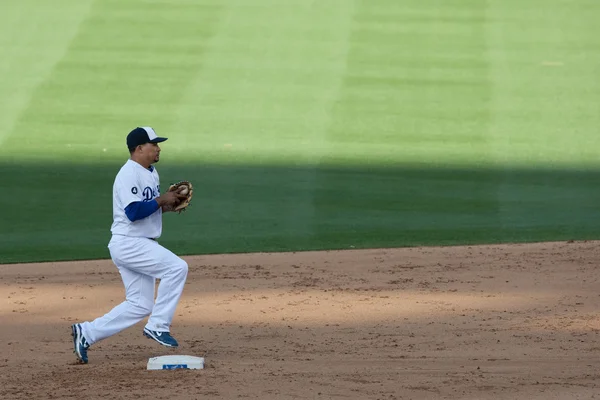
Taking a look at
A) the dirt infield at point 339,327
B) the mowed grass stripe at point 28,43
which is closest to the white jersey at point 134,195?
the dirt infield at point 339,327

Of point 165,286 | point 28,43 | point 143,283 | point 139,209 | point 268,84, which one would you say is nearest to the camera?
point 139,209

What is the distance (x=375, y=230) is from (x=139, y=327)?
16.9ft

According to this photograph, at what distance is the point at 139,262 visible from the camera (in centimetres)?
762

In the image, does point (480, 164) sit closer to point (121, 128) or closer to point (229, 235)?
point (229, 235)

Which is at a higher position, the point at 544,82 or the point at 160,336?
the point at 544,82

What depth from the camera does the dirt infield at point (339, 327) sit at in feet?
23.5

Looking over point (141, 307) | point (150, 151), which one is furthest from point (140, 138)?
point (141, 307)

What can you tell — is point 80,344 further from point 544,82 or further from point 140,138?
point 544,82

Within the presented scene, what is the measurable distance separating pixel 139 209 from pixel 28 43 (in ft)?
54.7

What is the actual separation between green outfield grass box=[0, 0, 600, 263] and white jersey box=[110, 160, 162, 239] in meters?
5.43

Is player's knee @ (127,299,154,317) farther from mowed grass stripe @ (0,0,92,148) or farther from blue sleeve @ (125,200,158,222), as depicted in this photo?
mowed grass stripe @ (0,0,92,148)

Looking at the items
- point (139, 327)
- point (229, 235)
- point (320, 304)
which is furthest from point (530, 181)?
point (139, 327)

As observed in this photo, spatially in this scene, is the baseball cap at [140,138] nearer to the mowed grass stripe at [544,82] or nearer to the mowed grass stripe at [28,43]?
the mowed grass stripe at [544,82]

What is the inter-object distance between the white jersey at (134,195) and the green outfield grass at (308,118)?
17.8 ft
